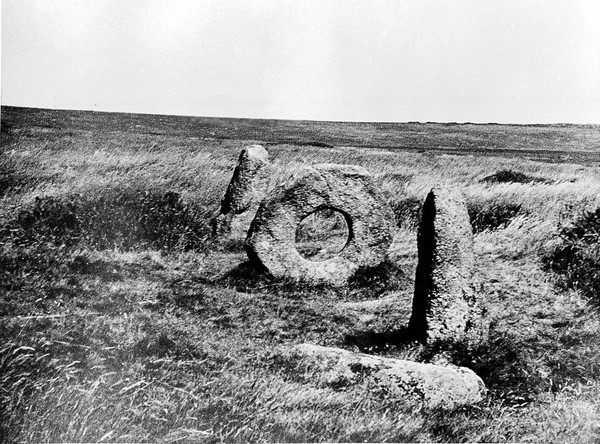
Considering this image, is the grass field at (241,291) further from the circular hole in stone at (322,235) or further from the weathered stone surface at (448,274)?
the circular hole in stone at (322,235)

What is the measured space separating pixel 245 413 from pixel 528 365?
2.61m

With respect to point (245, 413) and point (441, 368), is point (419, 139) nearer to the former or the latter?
point (441, 368)

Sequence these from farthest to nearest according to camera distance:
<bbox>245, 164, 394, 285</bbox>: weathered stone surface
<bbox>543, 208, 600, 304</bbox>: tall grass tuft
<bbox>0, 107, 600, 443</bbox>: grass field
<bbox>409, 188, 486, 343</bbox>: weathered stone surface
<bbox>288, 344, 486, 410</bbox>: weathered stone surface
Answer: <bbox>245, 164, 394, 285</bbox>: weathered stone surface, <bbox>543, 208, 600, 304</bbox>: tall grass tuft, <bbox>409, 188, 486, 343</bbox>: weathered stone surface, <bbox>288, 344, 486, 410</bbox>: weathered stone surface, <bbox>0, 107, 600, 443</bbox>: grass field

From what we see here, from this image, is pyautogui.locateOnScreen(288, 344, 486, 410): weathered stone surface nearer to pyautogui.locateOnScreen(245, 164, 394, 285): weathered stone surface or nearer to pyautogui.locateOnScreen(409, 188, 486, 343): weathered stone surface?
pyautogui.locateOnScreen(409, 188, 486, 343): weathered stone surface

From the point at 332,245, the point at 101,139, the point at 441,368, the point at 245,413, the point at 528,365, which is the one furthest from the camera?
the point at 332,245

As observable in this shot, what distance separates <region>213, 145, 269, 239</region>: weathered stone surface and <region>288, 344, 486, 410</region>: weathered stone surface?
131 inches

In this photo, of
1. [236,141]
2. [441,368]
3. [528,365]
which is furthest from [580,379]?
[236,141]

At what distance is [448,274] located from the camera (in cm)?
614

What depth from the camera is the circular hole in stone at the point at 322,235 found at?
28.1 feet

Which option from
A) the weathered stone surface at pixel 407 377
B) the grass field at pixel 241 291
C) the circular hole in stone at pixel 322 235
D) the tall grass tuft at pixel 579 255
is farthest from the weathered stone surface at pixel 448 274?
the circular hole in stone at pixel 322 235

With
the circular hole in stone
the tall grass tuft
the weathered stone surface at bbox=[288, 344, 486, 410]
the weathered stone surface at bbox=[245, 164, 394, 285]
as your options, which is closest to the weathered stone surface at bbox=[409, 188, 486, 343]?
the weathered stone surface at bbox=[288, 344, 486, 410]

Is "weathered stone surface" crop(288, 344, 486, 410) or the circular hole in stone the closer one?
"weathered stone surface" crop(288, 344, 486, 410)

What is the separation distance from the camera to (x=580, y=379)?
608cm

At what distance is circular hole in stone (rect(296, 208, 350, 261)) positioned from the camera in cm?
858
